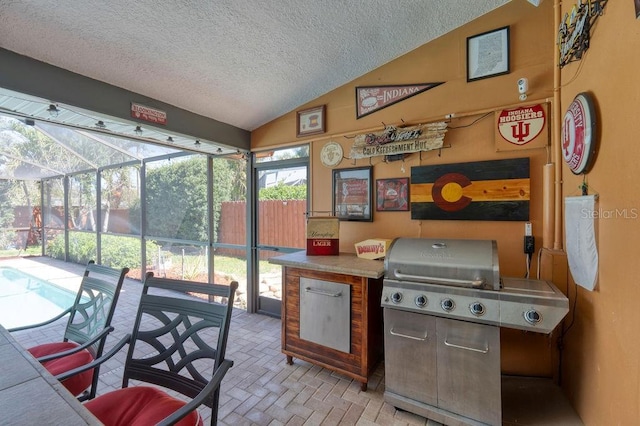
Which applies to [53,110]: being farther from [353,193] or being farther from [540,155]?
[540,155]

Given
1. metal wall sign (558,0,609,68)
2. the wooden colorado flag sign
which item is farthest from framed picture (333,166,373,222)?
metal wall sign (558,0,609,68)

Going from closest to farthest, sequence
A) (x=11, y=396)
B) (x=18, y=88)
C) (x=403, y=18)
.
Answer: (x=11, y=396), (x=18, y=88), (x=403, y=18)

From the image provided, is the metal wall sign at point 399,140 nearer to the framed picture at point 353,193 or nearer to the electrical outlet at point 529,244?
the framed picture at point 353,193

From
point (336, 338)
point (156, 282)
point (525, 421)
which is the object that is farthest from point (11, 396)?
point (525, 421)

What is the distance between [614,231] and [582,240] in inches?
12.5

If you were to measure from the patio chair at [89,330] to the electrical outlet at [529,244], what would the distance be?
2.81m

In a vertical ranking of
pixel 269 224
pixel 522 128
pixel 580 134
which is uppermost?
pixel 522 128

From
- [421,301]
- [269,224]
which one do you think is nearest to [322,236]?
[421,301]

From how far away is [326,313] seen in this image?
2.22 meters

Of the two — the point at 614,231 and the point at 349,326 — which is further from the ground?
the point at 614,231

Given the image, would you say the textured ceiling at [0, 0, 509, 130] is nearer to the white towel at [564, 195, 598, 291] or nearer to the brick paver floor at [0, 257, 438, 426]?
the white towel at [564, 195, 598, 291]

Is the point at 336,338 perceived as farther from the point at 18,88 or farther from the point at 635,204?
the point at 18,88

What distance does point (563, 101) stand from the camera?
1835 mm

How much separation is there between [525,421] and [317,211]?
2355 millimetres
